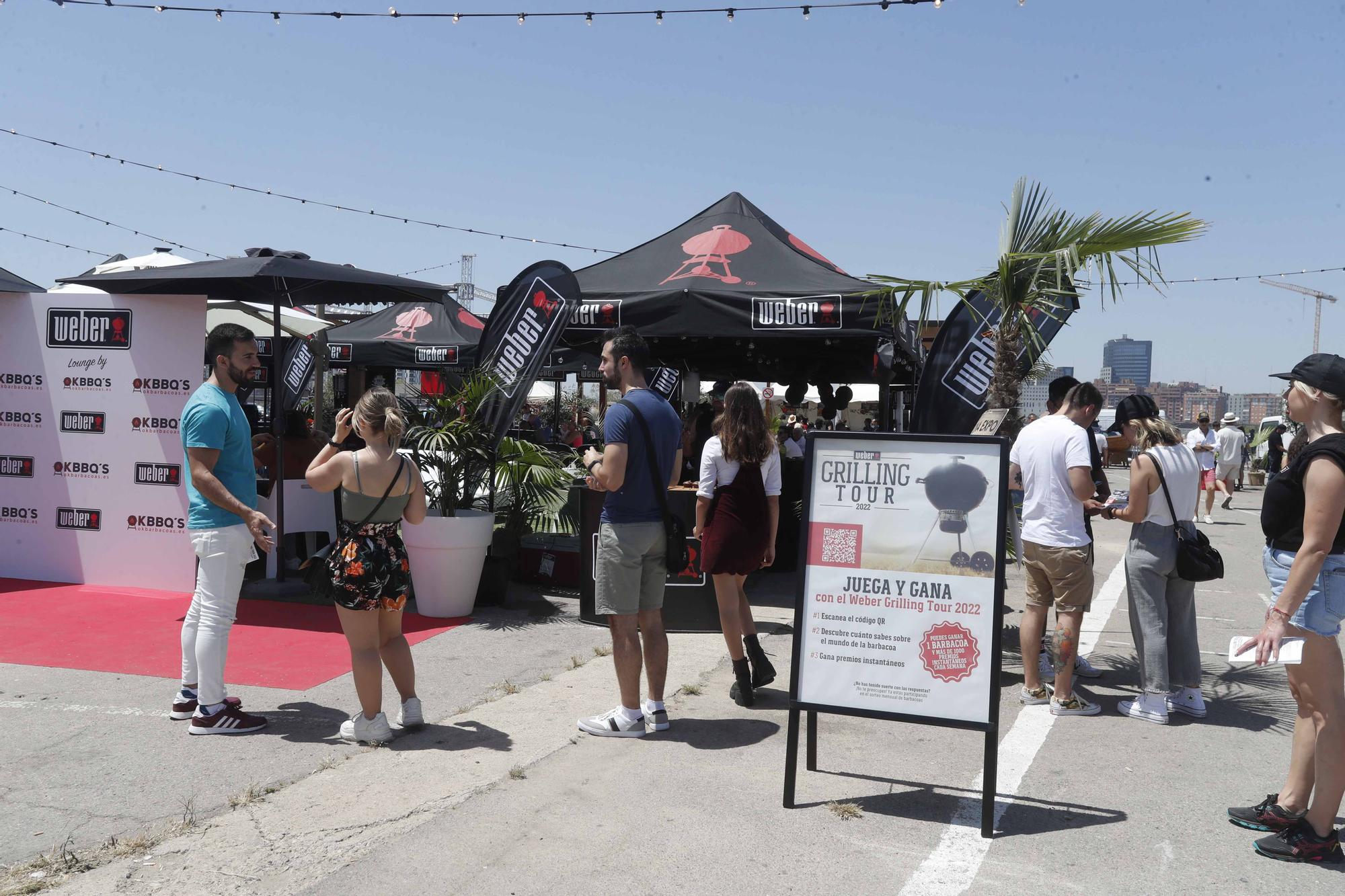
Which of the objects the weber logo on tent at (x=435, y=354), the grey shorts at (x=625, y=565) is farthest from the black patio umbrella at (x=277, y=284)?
the weber logo on tent at (x=435, y=354)

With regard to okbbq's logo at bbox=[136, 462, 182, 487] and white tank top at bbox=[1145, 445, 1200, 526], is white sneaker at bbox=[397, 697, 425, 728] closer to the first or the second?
white tank top at bbox=[1145, 445, 1200, 526]

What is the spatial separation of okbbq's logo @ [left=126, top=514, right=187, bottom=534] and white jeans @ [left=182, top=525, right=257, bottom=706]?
3.37 meters

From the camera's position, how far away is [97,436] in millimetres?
8172

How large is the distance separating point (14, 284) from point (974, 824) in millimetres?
8636

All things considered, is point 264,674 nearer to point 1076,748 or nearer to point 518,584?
point 518,584

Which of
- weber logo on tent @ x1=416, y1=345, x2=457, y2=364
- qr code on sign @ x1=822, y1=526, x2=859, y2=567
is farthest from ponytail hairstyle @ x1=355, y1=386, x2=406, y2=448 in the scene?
weber logo on tent @ x1=416, y1=345, x2=457, y2=364

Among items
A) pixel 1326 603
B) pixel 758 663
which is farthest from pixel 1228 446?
pixel 1326 603

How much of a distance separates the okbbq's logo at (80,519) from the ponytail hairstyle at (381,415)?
4873mm

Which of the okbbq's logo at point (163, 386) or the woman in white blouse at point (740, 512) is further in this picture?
the okbbq's logo at point (163, 386)

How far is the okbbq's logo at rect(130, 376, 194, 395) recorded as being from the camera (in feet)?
26.0

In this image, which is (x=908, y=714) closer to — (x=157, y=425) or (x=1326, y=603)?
(x=1326, y=603)

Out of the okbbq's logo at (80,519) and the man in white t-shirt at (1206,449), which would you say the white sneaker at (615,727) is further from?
the man in white t-shirt at (1206,449)

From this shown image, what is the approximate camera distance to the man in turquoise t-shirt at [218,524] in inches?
190

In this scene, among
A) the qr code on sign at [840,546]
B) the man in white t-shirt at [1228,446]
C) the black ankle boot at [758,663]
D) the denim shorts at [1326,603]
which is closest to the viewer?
the denim shorts at [1326,603]
